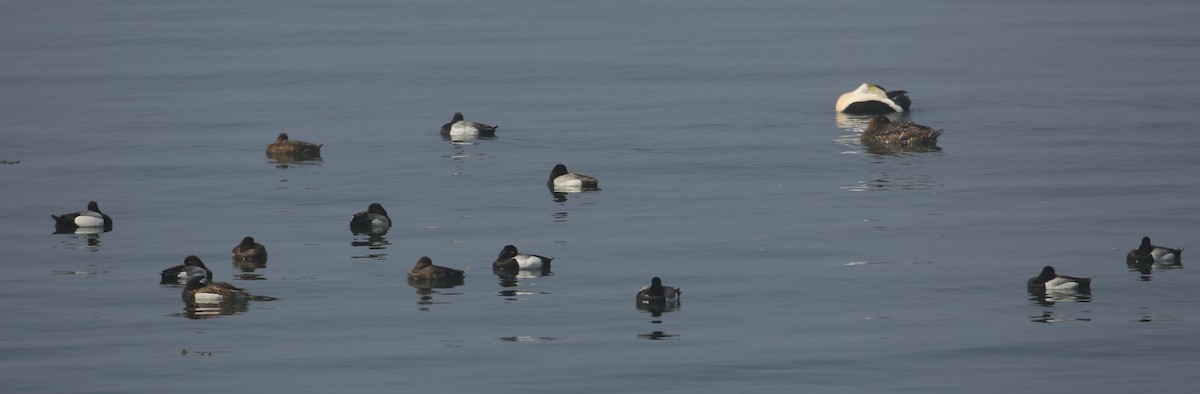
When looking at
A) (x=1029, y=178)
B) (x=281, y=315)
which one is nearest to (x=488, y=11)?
(x=1029, y=178)

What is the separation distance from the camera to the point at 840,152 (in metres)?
39.9

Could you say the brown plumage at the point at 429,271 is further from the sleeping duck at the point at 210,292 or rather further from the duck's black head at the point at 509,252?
the sleeping duck at the point at 210,292

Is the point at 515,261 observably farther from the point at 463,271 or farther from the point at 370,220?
the point at 370,220

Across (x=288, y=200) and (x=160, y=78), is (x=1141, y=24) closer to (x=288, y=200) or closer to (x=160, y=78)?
(x=160, y=78)

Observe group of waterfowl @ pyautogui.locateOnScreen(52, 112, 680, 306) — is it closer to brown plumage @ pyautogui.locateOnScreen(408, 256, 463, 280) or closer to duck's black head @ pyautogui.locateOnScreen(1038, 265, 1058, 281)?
brown plumage @ pyautogui.locateOnScreen(408, 256, 463, 280)

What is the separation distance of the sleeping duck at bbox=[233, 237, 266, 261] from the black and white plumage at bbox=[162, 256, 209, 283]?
3.89 feet

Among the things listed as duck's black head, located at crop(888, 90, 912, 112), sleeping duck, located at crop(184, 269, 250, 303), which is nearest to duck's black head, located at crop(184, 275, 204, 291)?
sleeping duck, located at crop(184, 269, 250, 303)

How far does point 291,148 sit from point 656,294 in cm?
1705

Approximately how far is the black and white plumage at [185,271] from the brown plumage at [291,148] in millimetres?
12933

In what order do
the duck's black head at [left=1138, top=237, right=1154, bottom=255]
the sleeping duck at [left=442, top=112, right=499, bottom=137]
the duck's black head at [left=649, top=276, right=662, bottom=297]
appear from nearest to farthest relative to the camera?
the duck's black head at [left=649, top=276, right=662, bottom=297], the duck's black head at [left=1138, top=237, right=1154, bottom=255], the sleeping duck at [left=442, top=112, right=499, bottom=137]

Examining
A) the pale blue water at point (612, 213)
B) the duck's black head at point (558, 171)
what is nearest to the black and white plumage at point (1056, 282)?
the pale blue water at point (612, 213)

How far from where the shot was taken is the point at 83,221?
100ft

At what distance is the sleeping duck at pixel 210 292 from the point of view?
80.4 ft

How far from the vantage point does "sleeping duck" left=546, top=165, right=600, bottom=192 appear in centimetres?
3438
